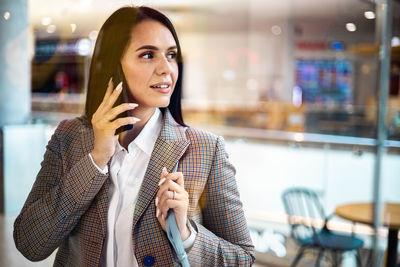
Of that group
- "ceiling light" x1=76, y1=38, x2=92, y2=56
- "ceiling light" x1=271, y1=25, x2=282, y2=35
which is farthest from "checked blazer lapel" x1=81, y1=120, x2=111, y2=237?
"ceiling light" x1=271, y1=25, x2=282, y2=35

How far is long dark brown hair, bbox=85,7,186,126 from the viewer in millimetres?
1051

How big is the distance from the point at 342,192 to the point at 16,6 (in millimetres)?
4687

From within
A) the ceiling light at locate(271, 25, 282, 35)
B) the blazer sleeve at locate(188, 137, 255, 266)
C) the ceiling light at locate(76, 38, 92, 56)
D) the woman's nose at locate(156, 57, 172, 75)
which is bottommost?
the blazer sleeve at locate(188, 137, 255, 266)

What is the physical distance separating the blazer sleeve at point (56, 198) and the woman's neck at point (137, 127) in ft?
0.29

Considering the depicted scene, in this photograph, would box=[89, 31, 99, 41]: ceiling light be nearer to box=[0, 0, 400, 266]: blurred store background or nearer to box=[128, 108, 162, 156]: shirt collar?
box=[0, 0, 400, 266]: blurred store background

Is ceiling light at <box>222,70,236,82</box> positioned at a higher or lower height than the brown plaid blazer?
higher

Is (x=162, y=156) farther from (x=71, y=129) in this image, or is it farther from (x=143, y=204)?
(x=71, y=129)

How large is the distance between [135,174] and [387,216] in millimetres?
3451

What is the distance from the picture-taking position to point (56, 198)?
107 cm

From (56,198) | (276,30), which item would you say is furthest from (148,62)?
(276,30)

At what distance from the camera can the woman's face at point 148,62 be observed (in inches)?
40.8

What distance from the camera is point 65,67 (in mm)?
1462

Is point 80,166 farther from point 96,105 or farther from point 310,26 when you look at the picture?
point 310,26

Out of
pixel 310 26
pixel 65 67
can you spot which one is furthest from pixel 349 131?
A: pixel 65 67
